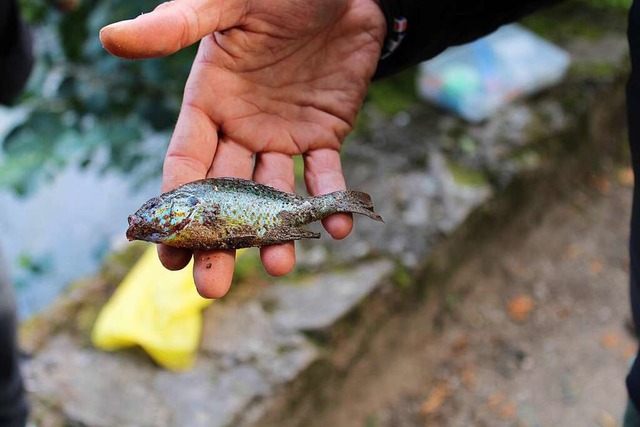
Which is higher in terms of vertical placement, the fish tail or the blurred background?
the fish tail

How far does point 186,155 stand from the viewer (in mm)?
1900

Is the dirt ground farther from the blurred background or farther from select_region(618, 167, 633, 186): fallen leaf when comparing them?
select_region(618, 167, 633, 186): fallen leaf

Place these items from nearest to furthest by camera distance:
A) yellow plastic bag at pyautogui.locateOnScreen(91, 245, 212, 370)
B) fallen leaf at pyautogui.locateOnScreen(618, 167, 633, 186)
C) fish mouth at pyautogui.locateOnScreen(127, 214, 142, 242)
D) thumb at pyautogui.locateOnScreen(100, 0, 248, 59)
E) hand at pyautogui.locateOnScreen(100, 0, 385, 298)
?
thumb at pyautogui.locateOnScreen(100, 0, 248, 59) → hand at pyautogui.locateOnScreen(100, 0, 385, 298) → fish mouth at pyautogui.locateOnScreen(127, 214, 142, 242) → yellow plastic bag at pyautogui.locateOnScreen(91, 245, 212, 370) → fallen leaf at pyautogui.locateOnScreen(618, 167, 633, 186)

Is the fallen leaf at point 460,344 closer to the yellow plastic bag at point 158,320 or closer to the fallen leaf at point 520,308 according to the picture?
the fallen leaf at point 520,308

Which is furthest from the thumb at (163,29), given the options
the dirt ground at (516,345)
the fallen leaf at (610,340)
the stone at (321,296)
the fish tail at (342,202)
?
the fallen leaf at (610,340)

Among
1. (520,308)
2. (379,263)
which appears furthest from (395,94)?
(520,308)

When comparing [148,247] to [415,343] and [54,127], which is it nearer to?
[54,127]

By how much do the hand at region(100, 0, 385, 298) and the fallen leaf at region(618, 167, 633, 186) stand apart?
10.5ft

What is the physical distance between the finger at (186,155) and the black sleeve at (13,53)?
3.71ft

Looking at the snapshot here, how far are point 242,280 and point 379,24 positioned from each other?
163 cm

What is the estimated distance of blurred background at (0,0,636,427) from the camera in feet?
9.89

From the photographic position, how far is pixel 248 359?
3.02m

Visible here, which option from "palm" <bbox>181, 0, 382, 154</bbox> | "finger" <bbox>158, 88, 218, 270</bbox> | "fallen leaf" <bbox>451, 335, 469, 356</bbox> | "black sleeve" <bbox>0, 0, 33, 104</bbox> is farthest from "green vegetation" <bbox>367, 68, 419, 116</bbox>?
"finger" <bbox>158, 88, 218, 270</bbox>

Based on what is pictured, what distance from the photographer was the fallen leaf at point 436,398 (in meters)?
3.41
